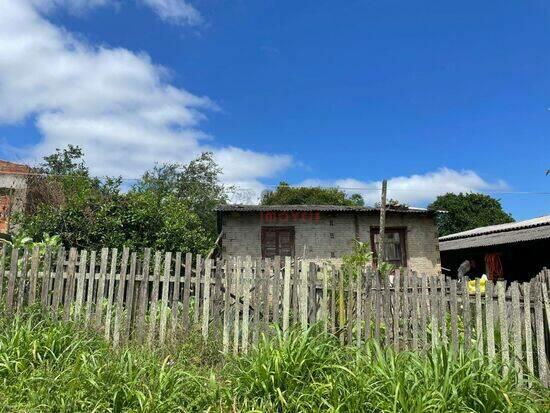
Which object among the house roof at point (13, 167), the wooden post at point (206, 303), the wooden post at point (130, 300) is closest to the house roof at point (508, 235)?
the wooden post at point (206, 303)

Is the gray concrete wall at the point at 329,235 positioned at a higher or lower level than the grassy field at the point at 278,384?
higher

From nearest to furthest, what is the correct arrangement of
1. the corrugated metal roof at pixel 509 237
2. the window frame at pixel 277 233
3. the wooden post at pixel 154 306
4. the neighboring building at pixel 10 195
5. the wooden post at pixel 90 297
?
the wooden post at pixel 154 306
the wooden post at pixel 90 297
the corrugated metal roof at pixel 509 237
the neighboring building at pixel 10 195
the window frame at pixel 277 233

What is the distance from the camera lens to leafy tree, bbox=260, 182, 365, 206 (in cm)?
3766

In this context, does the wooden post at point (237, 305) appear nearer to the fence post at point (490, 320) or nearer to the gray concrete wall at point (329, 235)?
the fence post at point (490, 320)

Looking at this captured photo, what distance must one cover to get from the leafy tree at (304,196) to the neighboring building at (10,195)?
2298 cm

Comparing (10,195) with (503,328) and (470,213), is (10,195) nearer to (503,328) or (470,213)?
(503,328)

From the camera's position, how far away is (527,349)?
4805 millimetres

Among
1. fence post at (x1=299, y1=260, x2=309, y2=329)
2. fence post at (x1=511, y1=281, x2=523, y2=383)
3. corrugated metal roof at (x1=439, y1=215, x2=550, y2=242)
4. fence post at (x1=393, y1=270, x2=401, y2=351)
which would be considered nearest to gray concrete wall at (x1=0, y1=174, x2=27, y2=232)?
fence post at (x1=299, y1=260, x2=309, y2=329)

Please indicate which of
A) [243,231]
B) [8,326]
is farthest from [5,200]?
[8,326]

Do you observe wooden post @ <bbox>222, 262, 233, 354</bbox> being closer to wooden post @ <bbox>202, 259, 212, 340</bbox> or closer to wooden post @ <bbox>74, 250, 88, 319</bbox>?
wooden post @ <bbox>202, 259, 212, 340</bbox>

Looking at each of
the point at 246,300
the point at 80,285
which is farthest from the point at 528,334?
the point at 80,285

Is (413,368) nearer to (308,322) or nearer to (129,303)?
(308,322)

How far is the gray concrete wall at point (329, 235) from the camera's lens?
→ 51.6 feet

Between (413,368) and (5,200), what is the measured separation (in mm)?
16435
